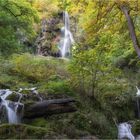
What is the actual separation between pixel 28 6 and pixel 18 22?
92 cm

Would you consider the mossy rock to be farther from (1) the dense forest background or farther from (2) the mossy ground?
(1) the dense forest background

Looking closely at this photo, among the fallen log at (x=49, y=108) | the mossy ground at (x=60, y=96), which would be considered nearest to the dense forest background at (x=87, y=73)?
the mossy ground at (x=60, y=96)

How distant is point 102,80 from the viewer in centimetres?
1238

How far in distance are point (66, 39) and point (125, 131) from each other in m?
15.7

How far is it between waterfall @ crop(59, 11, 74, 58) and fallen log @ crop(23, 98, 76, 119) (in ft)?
45.8

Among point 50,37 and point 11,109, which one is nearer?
point 11,109

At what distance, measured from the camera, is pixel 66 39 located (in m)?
26.2

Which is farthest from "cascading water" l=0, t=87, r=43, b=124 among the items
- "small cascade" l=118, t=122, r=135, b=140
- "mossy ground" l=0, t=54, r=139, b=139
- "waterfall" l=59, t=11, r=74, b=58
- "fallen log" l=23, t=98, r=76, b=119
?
"waterfall" l=59, t=11, r=74, b=58

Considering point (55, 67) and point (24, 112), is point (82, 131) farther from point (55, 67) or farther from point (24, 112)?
point (55, 67)

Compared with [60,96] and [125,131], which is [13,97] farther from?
[125,131]

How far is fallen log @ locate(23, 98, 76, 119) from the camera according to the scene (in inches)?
407

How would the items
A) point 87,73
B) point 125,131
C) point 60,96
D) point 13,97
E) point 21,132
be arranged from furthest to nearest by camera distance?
1. point 87,73
2. point 60,96
3. point 125,131
4. point 13,97
5. point 21,132

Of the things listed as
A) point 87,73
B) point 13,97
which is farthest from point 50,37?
point 13,97

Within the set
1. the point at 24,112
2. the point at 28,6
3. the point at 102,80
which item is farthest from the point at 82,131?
the point at 28,6
